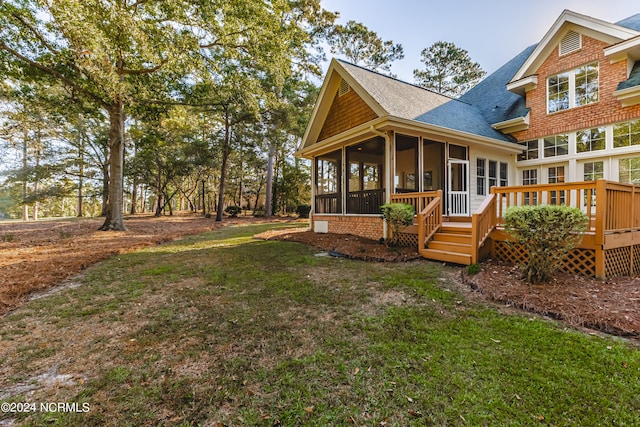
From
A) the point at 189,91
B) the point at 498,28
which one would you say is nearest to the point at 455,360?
Result: the point at 189,91

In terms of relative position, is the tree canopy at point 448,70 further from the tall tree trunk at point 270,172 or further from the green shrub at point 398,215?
the green shrub at point 398,215

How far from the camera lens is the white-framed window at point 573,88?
923 centimetres

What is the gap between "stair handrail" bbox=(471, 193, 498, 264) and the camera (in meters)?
5.49

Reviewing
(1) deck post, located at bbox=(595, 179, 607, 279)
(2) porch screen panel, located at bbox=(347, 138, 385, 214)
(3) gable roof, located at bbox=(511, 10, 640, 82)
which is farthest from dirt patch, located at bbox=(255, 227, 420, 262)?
(3) gable roof, located at bbox=(511, 10, 640, 82)

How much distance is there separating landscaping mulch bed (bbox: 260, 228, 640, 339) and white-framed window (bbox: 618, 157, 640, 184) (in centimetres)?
610

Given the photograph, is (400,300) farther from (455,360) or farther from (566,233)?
(566,233)

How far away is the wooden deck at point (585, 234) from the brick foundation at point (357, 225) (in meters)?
2.05

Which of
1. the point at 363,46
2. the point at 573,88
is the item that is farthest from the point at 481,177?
the point at 363,46

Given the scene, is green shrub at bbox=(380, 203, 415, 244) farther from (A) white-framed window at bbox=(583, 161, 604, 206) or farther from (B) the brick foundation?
(A) white-framed window at bbox=(583, 161, 604, 206)

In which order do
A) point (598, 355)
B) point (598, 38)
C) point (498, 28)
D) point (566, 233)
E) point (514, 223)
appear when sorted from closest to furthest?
point (598, 355), point (566, 233), point (514, 223), point (598, 38), point (498, 28)

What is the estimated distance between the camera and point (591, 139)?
361 inches

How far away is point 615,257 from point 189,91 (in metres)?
15.0

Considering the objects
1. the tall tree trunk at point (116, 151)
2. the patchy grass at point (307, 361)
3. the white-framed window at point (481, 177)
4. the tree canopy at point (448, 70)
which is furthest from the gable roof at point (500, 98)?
the tall tree trunk at point (116, 151)

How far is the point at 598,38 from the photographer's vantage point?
9008mm
